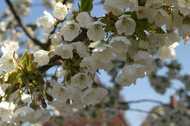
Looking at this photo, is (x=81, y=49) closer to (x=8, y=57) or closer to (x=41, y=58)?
(x=41, y=58)

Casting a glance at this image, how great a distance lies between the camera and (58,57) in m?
2.13

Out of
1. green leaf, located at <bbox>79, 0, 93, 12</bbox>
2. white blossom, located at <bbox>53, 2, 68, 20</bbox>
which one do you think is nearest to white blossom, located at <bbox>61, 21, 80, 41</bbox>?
green leaf, located at <bbox>79, 0, 93, 12</bbox>

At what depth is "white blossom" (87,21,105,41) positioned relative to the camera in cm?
197

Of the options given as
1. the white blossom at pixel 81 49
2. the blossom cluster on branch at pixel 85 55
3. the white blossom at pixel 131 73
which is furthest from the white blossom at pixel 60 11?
the white blossom at pixel 131 73

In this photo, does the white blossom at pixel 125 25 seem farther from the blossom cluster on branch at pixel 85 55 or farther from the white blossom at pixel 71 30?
the white blossom at pixel 71 30

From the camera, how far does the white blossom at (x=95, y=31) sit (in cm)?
197

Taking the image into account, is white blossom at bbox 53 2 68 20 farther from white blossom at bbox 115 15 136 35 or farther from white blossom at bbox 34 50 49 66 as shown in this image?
white blossom at bbox 115 15 136 35

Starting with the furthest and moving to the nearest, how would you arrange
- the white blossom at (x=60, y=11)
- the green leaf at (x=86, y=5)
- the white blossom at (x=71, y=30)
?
the white blossom at (x=60, y=11) → the green leaf at (x=86, y=5) → the white blossom at (x=71, y=30)

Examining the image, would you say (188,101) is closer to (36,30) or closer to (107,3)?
(36,30)

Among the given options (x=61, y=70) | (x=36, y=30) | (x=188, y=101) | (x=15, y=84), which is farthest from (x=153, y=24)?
(x=188, y=101)

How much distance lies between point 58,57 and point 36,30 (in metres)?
5.71

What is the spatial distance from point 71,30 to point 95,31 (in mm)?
133

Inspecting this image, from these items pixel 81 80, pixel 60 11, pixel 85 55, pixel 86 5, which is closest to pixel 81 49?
pixel 85 55

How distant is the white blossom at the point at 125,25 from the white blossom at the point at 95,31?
0.22ft
